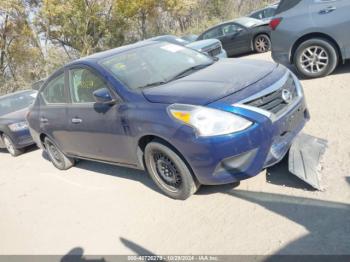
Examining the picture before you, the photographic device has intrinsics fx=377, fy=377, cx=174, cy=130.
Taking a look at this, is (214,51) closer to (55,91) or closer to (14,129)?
(55,91)

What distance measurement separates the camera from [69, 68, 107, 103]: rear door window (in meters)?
4.73

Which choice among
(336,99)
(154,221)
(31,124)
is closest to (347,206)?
(154,221)

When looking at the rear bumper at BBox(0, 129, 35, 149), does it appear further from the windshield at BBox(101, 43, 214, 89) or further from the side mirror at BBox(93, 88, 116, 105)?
the side mirror at BBox(93, 88, 116, 105)

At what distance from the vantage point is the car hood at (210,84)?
3754 mm

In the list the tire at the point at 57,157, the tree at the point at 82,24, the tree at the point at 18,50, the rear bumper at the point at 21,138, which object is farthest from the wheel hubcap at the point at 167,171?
the tree at the point at 82,24

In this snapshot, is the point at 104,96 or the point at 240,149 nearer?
the point at 240,149

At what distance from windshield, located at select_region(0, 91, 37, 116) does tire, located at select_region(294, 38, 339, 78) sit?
6.95m

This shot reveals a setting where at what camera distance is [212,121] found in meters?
3.56

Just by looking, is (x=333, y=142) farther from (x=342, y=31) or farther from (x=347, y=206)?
(x=342, y=31)

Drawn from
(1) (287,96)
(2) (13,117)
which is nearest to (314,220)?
(1) (287,96)

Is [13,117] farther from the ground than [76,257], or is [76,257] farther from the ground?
[13,117]

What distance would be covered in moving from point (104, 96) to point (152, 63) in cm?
82

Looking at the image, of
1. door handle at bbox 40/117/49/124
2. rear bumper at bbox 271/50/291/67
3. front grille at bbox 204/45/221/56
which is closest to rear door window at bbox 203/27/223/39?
front grille at bbox 204/45/221/56

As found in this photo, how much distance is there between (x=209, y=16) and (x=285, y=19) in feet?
76.2
